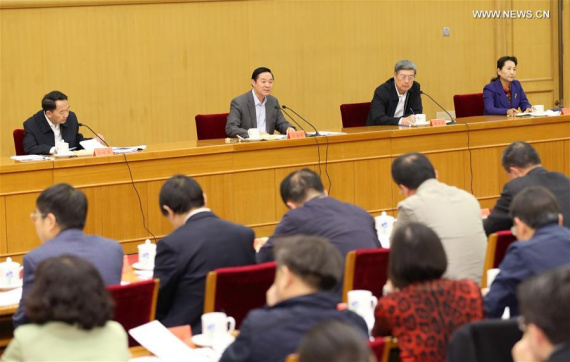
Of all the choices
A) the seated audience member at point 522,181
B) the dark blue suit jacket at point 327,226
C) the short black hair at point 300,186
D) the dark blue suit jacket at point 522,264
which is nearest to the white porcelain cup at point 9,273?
the dark blue suit jacket at point 327,226

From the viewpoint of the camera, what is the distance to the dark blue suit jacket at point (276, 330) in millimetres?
2473

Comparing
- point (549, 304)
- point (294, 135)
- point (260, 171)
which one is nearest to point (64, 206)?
point (549, 304)

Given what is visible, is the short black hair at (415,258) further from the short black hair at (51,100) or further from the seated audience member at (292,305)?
the short black hair at (51,100)

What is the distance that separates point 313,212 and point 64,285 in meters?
1.68

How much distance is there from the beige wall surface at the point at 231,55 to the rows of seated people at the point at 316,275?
194 inches

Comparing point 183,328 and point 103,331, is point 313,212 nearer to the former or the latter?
point 183,328

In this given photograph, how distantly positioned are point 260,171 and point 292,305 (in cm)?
405

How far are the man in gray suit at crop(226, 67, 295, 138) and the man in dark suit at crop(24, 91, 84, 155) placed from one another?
114cm

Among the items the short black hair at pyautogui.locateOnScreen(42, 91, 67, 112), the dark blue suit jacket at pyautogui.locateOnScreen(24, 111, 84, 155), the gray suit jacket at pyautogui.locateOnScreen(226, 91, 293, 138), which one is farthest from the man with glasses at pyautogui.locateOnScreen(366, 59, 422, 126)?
the short black hair at pyautogui.locateOnScreen(42, 91, 67, 112)

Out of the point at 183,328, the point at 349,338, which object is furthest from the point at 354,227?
the point at 349,338

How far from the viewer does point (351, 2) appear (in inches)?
395

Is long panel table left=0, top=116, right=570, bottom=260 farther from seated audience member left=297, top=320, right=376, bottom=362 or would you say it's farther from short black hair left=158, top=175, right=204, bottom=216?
seated audience member left=297, top=320, right=376, bottom=362

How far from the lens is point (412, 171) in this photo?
14.1ft

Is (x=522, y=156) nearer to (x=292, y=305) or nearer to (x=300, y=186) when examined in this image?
(x=300, y=186)
